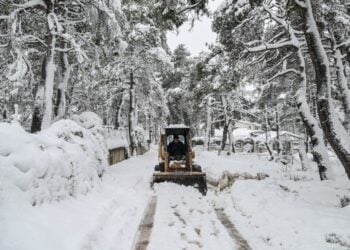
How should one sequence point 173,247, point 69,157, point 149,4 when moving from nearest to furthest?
point 173,247, point 69,157, point 149,4

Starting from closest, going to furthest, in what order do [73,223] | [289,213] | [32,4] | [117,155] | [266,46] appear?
[73,223] < [289,213] < [266,46] < [32,4] < [117,155]

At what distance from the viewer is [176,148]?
14.4 meters

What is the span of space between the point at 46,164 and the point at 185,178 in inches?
246

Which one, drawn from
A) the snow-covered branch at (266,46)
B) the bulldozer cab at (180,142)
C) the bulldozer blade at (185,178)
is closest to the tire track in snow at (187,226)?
the bulldozer blade at (185,178)

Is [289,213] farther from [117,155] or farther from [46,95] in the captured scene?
[117,155]

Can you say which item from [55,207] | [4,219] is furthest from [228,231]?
[4,219]

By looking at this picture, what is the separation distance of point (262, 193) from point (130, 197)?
13.2 ft

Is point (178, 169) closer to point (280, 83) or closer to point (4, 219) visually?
point (280, 83)

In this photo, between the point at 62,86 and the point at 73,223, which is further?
the point at 62,86

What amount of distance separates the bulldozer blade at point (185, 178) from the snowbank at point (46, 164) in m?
2.54

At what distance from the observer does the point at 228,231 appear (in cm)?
686

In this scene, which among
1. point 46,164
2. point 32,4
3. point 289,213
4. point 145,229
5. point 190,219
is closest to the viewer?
point 46,164

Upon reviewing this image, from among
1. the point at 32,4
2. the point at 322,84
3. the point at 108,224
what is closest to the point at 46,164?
the point at 108,224

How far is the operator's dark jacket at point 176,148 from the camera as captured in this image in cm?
1436
